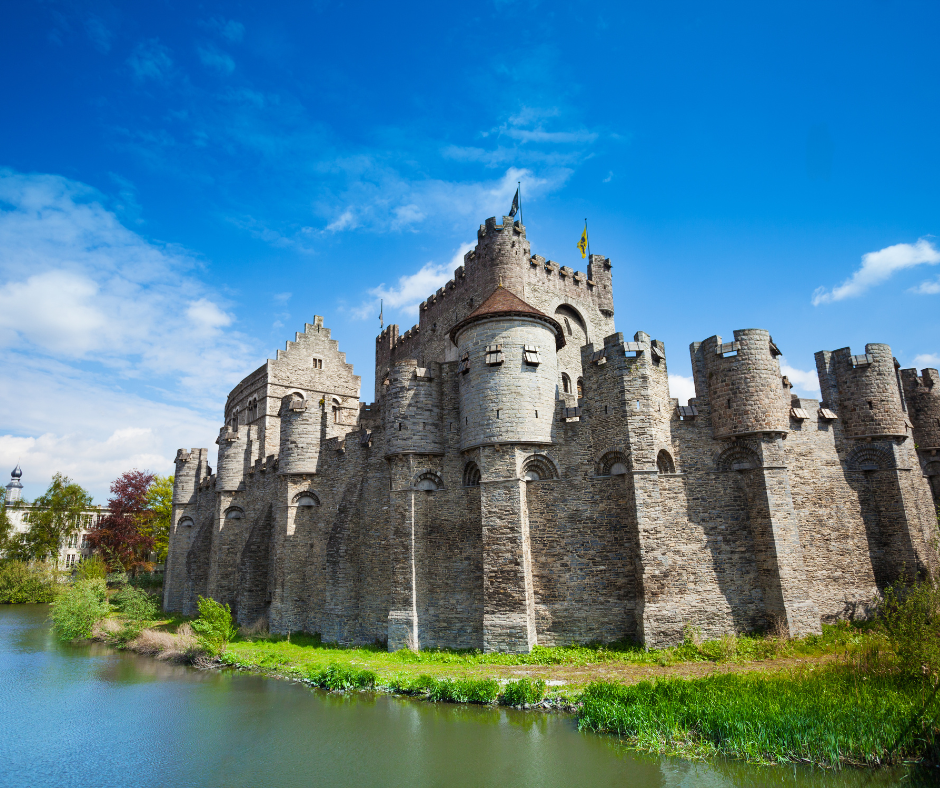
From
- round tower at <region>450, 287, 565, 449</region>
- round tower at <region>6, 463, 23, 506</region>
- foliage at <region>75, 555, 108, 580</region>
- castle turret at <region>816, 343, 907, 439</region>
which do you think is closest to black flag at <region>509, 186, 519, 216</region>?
round tower at <region>450, 287, 565, 449</region>

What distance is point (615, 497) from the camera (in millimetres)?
18125

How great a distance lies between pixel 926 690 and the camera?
1078 centimetres

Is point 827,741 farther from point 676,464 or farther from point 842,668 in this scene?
point 676,464

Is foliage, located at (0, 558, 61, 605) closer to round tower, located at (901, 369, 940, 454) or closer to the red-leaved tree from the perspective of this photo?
the red-leaved tree

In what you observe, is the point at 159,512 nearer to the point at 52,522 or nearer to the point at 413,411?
the point at 52,522

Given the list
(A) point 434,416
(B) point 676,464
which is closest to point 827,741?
(B) point 676,464

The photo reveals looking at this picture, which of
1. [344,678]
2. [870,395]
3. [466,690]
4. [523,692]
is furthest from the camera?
[870,395]

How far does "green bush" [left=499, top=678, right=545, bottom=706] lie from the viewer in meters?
13.7

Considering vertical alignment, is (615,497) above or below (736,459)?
below

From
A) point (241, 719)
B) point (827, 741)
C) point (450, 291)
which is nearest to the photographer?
point (827, 741)

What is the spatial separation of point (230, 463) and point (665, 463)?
22607 mm

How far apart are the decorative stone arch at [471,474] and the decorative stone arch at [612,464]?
4.14 metres

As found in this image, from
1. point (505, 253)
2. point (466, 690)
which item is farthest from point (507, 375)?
point (466, 690)

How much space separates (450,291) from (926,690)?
73.5 ft
